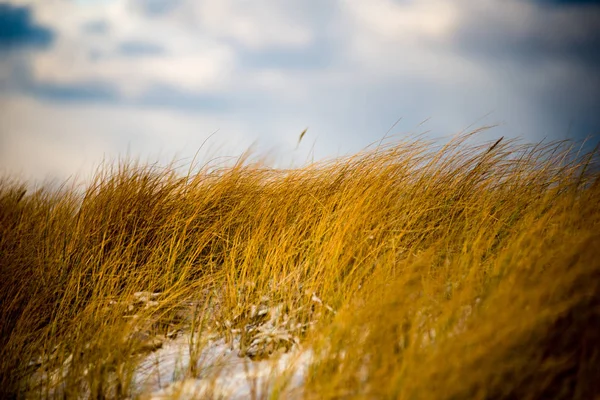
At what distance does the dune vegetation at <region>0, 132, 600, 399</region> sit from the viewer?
1762 mm

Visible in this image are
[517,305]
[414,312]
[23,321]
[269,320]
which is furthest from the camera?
[23,321]

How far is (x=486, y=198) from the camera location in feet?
10.7

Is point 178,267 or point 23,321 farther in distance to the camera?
point 178,267

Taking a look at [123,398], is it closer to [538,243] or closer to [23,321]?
[23,321]

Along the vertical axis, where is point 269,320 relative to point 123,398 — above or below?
above

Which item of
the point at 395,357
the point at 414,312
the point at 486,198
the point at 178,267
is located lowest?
the point at 395,357

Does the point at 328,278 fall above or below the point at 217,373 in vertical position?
above

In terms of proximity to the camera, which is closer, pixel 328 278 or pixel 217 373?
pixel 217 373

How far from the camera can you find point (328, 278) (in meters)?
2.52

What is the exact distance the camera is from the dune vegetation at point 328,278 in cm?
176

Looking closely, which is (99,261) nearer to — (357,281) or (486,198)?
(357,281)

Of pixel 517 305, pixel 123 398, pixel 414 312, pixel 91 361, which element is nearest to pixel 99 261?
pixel 91 361

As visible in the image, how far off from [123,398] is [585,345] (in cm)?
191

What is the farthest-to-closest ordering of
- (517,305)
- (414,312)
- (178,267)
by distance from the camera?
(178,267)
(414,312)
(517,305)
